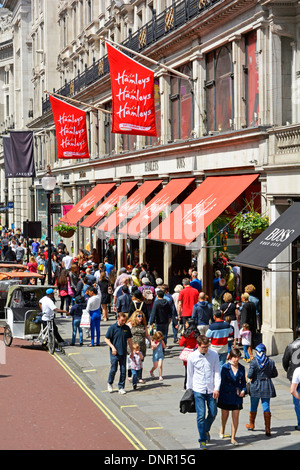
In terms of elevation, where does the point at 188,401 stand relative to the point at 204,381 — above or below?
below

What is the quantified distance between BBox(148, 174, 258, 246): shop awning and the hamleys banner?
8.36ft

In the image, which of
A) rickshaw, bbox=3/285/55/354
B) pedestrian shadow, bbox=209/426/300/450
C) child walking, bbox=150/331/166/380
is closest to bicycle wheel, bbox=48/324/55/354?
rickshaw, bbox=3/285/55/354

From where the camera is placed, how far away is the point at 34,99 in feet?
218

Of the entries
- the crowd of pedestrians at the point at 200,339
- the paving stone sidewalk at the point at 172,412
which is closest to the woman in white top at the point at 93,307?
the crowd of pedestrians at the point at 200,339

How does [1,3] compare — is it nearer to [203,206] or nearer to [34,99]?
[34,99]

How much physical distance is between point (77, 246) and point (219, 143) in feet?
80.2

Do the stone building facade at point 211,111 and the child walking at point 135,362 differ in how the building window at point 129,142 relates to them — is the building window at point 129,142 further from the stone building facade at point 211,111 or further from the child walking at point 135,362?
the child walking at point 135,362

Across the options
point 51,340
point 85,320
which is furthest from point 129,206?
point 51,340

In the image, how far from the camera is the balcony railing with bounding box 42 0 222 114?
25.7m

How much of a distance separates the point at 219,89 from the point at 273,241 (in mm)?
8519

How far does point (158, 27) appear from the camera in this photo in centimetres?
3016

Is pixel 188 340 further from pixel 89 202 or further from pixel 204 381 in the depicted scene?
pixel 89 202

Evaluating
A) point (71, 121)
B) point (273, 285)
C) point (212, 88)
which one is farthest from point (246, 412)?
point (71, 121)

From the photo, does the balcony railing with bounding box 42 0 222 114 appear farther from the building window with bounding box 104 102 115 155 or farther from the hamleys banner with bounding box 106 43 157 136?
the hamleys banner with bounding box 106 43 157 136
